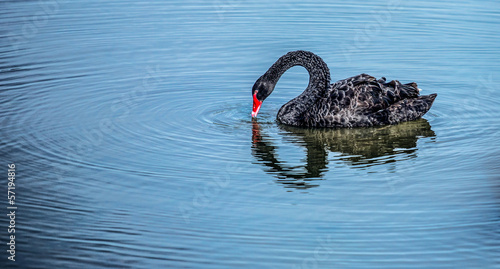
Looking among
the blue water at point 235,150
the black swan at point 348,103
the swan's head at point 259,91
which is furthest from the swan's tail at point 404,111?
the swan's head at point 259,91

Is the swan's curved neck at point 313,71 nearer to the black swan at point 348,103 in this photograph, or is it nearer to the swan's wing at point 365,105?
the black swan at point 348,103

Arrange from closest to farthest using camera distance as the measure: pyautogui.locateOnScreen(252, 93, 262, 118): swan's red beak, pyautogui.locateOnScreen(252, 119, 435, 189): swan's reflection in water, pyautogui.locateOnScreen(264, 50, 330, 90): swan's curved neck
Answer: pyautogui.locateOnScreen(252, 119, 435, 189): swan's reflection in water
pyautogui.locateOnScreen(252, 93, 262, 118): swan's red beak
pyautogui.locateOnScreen(264, 50, 330, 90): swan's curved neck

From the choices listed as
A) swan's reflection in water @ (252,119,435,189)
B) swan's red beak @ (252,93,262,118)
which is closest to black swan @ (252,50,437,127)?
swan's red beak @ (252,93,262,118)

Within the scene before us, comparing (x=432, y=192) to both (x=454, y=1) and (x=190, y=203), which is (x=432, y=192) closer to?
(x=190, y=203)

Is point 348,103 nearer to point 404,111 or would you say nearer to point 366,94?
point 366,94

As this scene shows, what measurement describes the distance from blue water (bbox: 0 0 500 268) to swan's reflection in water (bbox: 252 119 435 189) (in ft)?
0.09

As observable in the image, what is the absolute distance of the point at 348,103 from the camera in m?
9.66

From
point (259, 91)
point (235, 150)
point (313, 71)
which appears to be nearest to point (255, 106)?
point (259, 91)

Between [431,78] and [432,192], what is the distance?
492 cm

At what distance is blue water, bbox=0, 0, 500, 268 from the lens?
19.8 ft

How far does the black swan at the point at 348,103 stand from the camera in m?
9.66

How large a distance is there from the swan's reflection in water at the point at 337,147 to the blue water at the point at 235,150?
0.03m

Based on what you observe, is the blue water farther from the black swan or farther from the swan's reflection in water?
the black swan

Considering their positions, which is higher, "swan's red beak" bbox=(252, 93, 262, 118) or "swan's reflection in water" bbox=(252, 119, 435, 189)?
"swan's red beak" bbox=(252, 93, 262, 118)
